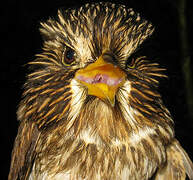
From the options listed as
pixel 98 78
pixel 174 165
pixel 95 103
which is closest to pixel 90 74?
pixel 98 78

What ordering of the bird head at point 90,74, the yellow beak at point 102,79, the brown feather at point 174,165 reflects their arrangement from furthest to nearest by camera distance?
the brown feather at point 174,165 < the bird head at point 90,74 < the yellow beak at point 102,79

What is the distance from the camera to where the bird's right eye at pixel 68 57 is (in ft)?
4.08

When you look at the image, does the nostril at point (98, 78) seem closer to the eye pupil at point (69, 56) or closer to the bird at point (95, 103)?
the bird at point (95, 103)

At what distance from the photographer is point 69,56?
1256 millimetres

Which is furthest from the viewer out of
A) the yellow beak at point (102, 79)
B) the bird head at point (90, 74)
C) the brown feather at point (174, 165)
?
the brown feather at point (174, 165)

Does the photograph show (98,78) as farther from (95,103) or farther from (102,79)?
(95,103)

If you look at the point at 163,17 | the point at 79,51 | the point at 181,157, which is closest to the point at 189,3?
the point at 163,17

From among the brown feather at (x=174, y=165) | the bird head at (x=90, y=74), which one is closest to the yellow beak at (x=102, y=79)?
the bird head at (x=90, y=74)

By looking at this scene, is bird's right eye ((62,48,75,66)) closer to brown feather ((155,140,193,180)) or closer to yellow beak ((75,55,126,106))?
yellow beak ((75,55,126,106))

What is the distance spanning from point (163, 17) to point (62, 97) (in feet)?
8.81

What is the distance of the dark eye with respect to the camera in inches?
49.0

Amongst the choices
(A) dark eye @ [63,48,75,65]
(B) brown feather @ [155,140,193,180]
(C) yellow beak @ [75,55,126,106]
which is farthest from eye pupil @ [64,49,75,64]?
(B) brown feather @ [155,140,193,180]

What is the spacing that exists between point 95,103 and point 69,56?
0.27 metres

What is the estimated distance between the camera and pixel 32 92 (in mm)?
1314
